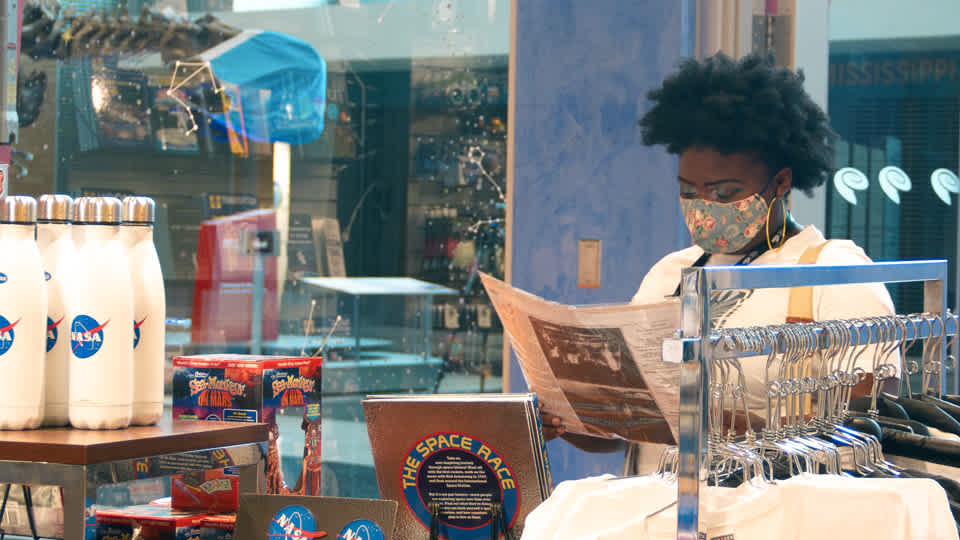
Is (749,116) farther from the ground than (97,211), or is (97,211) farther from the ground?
(749,116)

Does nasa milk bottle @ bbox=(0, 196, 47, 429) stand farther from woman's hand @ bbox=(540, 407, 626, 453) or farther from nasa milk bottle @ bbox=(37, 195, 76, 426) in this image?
woman's hand @ bbox=(540, 407, 626, 453)

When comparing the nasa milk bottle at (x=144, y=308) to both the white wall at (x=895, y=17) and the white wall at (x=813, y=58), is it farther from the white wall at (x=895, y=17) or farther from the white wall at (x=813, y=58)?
the white wall at (x=895, y=17)

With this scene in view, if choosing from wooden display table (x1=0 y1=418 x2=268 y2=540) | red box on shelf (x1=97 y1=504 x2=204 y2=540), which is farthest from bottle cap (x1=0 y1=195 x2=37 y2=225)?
red box on shelf (x1=97 y1=504 x2=204 y2=540)

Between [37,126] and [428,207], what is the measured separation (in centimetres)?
176

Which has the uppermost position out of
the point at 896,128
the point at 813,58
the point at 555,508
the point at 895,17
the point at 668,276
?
the point at 895,17

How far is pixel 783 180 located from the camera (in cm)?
218

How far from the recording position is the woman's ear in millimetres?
2166

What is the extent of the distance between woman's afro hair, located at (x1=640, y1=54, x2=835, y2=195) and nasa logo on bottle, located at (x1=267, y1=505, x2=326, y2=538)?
1.21 metres

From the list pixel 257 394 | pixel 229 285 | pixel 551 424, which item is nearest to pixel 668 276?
pixel 551 424

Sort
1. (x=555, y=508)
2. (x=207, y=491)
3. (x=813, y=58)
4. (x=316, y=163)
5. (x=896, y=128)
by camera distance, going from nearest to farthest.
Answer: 1. (x=555, y=508)
2. (x=207, y=491)
3. (x=813, y=58)
4. (x=896, y=128)
5. (x=316, y=163)

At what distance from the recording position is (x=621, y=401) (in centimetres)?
159

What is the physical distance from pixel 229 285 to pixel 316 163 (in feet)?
2.04

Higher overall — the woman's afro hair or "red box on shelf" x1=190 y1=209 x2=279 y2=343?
the woman's afro hair

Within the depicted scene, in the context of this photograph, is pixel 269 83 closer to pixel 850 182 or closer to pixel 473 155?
pixel 473 155
